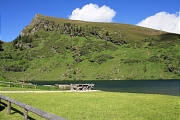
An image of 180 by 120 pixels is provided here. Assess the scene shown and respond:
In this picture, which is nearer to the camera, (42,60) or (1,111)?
(1,111)

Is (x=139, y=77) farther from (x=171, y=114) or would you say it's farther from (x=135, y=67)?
(x=171, y=114)

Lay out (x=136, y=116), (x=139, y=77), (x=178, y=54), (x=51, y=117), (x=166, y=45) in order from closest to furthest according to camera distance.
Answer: (x=51, y=117), (x=136, y=116), (x=139, y=77), (x=178, y=54), (x=166, y=45)

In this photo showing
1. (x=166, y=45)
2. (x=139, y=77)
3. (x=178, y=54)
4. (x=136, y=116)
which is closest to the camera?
(x=136, y=116)

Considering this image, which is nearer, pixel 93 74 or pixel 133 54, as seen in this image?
pixel 93 74

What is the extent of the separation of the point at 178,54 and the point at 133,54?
38.2 meters

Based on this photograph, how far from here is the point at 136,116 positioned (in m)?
16.8

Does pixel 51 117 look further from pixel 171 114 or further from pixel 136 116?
pixel 171 114

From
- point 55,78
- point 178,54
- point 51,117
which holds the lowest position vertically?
point 55,78

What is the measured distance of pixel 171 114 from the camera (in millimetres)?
17609

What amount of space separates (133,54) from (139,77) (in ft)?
95.3

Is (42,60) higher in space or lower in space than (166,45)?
lower

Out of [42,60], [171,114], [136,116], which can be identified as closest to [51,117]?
[136,116]

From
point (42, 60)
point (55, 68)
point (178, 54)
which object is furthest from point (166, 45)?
point (42, 60)

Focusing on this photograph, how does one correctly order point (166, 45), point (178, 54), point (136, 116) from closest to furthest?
1. point (136, 116)
2. point (178, 54)
3. point (166, 45)
